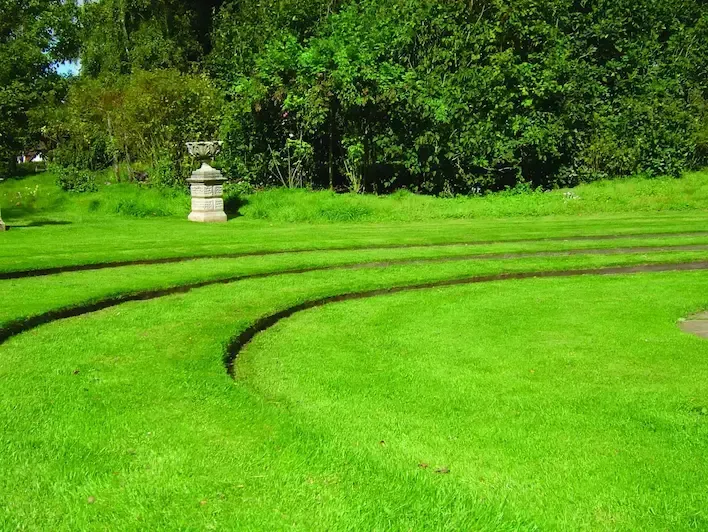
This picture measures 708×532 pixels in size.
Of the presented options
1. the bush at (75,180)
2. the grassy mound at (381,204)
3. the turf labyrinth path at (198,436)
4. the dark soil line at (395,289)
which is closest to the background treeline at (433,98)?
the grassy mound at (381,204)

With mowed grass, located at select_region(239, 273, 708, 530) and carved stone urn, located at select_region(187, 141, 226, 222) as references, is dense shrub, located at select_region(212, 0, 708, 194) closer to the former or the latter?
carved stone urn, located at select_region(187, 141, 226, 222)

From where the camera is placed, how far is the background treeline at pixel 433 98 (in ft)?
80.3

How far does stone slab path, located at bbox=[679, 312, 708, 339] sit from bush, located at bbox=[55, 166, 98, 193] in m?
22.2

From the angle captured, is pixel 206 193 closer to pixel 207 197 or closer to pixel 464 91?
pixel 207 197

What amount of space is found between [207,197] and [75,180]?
844cm

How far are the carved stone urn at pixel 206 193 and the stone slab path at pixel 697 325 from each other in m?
14.6

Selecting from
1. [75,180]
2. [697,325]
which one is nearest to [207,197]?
[75,180]

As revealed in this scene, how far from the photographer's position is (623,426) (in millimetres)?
4887

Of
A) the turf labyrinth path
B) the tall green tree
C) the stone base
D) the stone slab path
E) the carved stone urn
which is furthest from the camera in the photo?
the tall green tree

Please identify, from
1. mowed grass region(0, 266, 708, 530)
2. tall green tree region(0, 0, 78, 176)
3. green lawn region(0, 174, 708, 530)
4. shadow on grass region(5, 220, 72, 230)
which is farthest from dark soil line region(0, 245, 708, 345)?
tall green tree region(0, 0, 78, 176)

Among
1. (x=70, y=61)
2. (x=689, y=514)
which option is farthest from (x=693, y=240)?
(x=70, y=61)

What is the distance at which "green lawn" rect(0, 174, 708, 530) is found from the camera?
3.70 meters

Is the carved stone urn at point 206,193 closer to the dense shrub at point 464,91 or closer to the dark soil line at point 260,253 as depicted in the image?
the dense shrub at point 464,91

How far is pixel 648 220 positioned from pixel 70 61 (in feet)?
127
